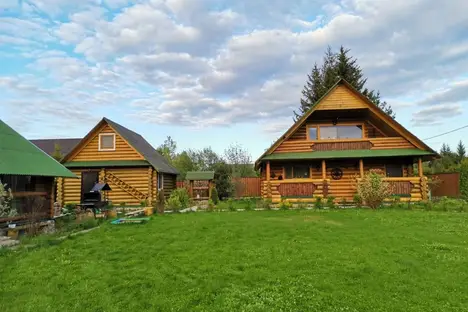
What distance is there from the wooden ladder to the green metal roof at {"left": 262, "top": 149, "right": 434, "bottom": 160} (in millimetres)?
8168

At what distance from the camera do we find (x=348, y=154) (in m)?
18.5

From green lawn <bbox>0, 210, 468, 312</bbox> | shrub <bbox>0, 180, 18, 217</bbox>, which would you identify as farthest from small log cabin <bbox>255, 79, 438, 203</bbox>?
shrub <bbox>0, 180, 18, 217</bbox>

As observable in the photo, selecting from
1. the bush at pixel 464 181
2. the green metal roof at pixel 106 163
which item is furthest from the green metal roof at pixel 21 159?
the bush at pixel 464 181

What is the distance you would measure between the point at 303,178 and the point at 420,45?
31.6 ft

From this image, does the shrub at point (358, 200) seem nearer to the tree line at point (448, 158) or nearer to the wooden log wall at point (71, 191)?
the wooden log wall at point (71, 191)

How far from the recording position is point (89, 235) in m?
9.83

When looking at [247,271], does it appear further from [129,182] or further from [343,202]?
[129,182]

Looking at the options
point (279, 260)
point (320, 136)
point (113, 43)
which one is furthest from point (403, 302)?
point (320, 136)

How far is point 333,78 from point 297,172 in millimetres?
19008

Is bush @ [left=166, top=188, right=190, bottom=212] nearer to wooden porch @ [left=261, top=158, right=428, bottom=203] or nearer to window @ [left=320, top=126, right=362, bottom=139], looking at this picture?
wooden porch @ [left=261, top=158, right=428, bottom=203]

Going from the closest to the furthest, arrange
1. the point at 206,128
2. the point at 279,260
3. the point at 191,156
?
the point at 279,260 → the point at 206,128 → the point at 191,156

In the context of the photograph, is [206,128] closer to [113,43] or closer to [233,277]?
[113,43]

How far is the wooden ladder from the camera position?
20938mm

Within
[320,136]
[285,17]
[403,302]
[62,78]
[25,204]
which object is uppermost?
[285,17]
